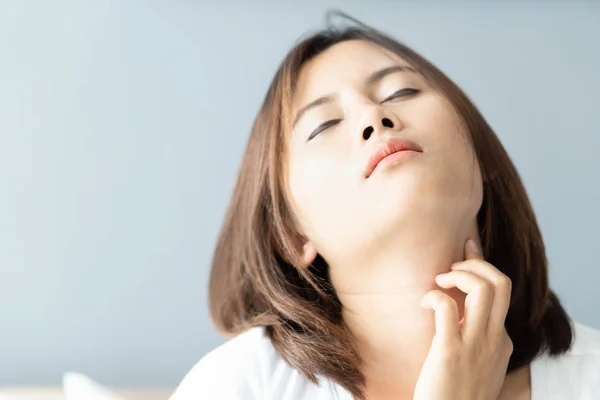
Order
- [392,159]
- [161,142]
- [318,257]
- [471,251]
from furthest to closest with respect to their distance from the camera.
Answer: [161,142], [318,257], [471,251], [392,159]

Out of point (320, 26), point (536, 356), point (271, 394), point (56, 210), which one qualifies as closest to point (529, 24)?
point (320, 26)

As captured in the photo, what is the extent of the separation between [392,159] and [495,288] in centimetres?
25

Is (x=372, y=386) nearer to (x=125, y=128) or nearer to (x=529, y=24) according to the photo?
(x=125, y=128)

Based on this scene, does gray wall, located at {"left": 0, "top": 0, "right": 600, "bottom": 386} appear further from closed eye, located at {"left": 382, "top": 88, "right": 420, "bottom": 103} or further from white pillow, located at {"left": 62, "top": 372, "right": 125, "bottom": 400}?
closed eye, located at {"left": 382, "top": 88, "right": 420, "bottom": 103}

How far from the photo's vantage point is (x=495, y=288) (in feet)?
3.22

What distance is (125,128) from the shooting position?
1.37 metres

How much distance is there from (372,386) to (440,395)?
0.18m

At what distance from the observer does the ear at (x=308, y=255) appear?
3.62 ft

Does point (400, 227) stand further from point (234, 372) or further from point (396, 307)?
point (234, 372)

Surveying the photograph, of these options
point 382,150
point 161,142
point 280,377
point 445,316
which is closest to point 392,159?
point 382,150

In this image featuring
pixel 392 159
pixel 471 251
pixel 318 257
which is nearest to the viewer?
pixel 392 159

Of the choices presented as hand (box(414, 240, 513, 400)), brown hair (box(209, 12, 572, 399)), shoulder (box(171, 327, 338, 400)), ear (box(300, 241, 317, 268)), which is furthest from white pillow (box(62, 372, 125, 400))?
hand (box(414, 240, 513, 400))

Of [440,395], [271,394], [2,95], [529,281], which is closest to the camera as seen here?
[440,395]

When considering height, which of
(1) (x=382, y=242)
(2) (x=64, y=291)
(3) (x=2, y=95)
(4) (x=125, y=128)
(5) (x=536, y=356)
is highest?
(3) (x=2, y=95)
